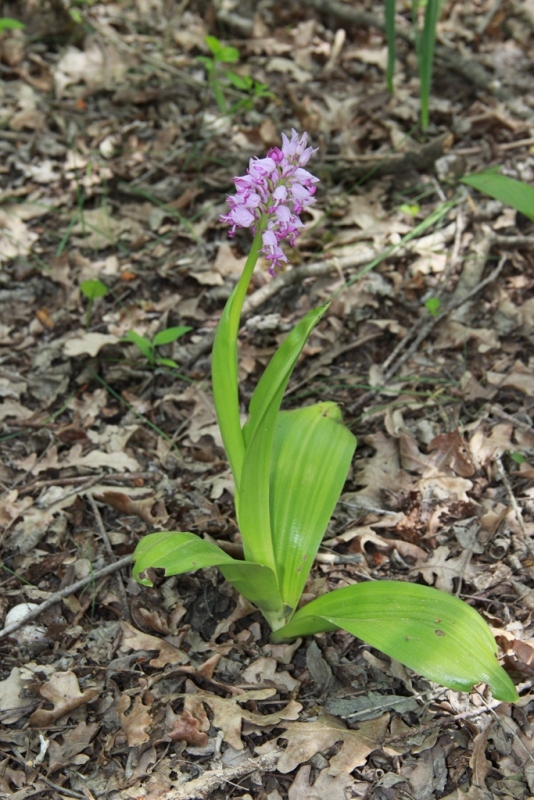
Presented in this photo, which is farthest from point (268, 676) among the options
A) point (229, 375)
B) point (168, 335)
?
point (168, 335)

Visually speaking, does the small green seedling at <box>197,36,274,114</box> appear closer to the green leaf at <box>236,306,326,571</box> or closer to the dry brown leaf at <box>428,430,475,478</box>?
the dry brown leaf at <box>428,430,475,478</box>

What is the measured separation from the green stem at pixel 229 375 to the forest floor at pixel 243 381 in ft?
2.01

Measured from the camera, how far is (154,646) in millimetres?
2182

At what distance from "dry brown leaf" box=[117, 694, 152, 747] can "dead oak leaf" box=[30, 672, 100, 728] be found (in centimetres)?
10

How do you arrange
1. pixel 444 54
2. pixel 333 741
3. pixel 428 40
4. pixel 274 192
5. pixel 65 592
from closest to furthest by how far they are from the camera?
pixel 274 192 < pixel 333 741 < pixel 65 592 < pixel 428 40 < pixel 444 54

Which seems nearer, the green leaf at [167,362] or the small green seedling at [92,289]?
the green leaf at [167,362]

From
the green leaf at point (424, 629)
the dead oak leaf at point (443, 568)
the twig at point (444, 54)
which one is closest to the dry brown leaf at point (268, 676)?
the green leaf at point (424, 629)

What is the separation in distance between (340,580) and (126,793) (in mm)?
905

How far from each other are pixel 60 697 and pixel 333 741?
0.79 m

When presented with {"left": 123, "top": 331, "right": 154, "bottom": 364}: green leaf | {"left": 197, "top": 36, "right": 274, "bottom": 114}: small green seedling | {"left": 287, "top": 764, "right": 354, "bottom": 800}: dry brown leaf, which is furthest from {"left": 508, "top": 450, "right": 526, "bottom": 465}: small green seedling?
{"left": 197, "top": 36, "right": 274, "bottom": 114}: small green seedling

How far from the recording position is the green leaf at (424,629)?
1691mm

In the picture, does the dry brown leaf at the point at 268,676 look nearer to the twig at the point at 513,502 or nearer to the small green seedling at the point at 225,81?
the twig at the point at 513,502

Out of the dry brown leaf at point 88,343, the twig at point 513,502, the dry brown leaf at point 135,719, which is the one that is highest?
the dry brown leaf at point 88,343

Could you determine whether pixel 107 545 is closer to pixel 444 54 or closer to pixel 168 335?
pixel 168 335
